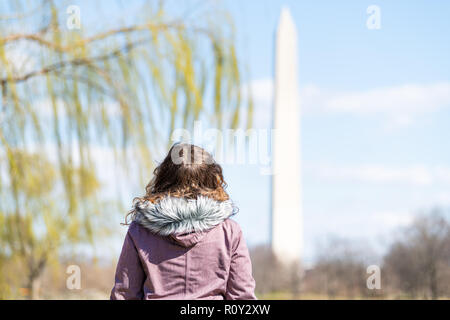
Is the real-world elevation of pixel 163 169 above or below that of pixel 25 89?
below

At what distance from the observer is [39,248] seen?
266cm

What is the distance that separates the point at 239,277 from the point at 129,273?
11.8 inches

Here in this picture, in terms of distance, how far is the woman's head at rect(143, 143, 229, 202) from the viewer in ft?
5.40

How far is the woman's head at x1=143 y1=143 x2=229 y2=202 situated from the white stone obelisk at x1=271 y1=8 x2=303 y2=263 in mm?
9634

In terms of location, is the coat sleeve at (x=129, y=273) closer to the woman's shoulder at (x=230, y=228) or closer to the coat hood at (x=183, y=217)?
the coat hood at (x=183, y=217)

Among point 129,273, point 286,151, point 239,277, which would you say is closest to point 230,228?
point 239,277

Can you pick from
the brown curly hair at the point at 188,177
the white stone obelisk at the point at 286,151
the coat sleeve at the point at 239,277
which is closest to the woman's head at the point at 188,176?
the brown curly hair at the point at 188,177

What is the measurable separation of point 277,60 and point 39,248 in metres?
9.42

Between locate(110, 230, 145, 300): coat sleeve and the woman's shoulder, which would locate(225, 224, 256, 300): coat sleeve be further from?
locate(110, 230, 145, 300): coat sleeve

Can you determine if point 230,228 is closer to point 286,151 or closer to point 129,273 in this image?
point 129,273

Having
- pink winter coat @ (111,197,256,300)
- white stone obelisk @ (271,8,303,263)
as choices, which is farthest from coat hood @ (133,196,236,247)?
white stone obelisk @ (271,8,303,263)

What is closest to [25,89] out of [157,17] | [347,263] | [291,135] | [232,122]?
[157,17]

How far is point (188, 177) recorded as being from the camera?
1.67 m
